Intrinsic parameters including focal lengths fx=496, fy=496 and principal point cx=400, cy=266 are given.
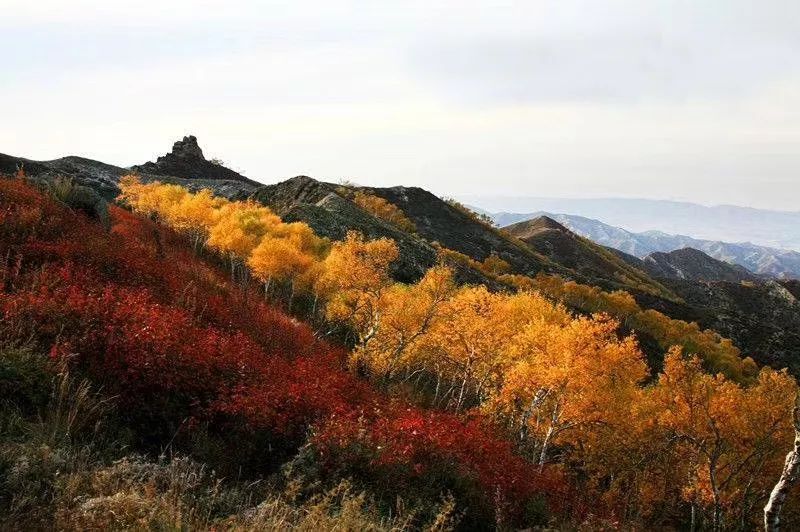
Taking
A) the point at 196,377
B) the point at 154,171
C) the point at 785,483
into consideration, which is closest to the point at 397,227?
the point at 785,483

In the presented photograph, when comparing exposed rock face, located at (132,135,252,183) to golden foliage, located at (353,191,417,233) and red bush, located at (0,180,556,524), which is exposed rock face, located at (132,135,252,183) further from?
red bush, located at (0,180,556,524)

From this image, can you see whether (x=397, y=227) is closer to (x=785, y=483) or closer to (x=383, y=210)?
(x=383, y=210)

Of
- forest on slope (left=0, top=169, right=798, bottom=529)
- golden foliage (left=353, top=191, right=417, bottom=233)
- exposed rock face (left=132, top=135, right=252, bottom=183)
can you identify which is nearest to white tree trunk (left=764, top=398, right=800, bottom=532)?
forest on slope (left=0, top=169, right=798, bottom=529)

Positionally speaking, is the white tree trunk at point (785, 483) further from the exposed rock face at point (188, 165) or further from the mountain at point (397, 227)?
the exposed rock face at point (188, 165)

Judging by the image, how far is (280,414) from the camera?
38.1 feet

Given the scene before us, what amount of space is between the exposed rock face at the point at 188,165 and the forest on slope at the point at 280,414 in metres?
158

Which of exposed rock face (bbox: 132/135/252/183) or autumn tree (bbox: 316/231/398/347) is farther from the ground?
exposed rock face (bbox: 132/135/252/183)

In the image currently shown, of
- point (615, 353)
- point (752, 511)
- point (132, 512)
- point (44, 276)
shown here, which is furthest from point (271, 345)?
point (752, 511)

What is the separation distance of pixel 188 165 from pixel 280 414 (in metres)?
194

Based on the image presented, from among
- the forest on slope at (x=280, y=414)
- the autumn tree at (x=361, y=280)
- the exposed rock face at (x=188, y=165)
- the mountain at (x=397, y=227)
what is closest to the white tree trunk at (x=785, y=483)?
the forest on slope at (x=280, y=414)

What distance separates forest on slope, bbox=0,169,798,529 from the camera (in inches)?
292

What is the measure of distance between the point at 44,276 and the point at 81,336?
333 centimetres

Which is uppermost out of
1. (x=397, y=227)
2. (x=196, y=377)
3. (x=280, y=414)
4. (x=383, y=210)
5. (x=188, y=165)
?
(x=188, y=165)

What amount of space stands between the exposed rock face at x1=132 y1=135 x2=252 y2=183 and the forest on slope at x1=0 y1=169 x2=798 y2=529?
15804cm
